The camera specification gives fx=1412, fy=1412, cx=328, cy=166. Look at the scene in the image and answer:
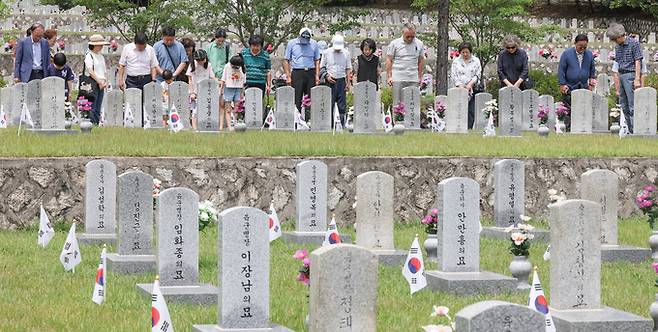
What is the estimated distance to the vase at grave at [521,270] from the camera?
11.7m

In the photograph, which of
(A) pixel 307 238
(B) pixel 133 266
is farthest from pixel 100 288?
(A) pixel 307 238

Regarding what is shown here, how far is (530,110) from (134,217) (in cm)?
1356

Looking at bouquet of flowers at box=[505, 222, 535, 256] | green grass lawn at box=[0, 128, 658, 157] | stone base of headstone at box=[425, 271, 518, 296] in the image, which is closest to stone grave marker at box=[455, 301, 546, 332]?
stone base of headstone at box=[425, 271, 518, 296]

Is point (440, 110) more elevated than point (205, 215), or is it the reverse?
point (440, 110)

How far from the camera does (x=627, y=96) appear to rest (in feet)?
78.8

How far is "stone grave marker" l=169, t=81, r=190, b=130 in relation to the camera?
76.4 ft

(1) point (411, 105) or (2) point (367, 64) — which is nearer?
(1) point (411, 105)

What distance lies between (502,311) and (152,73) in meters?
18.5

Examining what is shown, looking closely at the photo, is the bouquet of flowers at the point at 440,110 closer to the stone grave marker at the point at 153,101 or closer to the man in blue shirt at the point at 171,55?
the man in blue shirt at the point at 171,55

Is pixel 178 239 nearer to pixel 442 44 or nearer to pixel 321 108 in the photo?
pixel 321 108

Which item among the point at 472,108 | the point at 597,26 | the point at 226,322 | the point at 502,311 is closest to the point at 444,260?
the point at 226,322

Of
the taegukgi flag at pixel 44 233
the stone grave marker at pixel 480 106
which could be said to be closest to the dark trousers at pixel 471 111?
the stone grave marker at pixel 480 106

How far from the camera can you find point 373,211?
1333cm

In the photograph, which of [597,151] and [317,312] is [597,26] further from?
[317,312]
